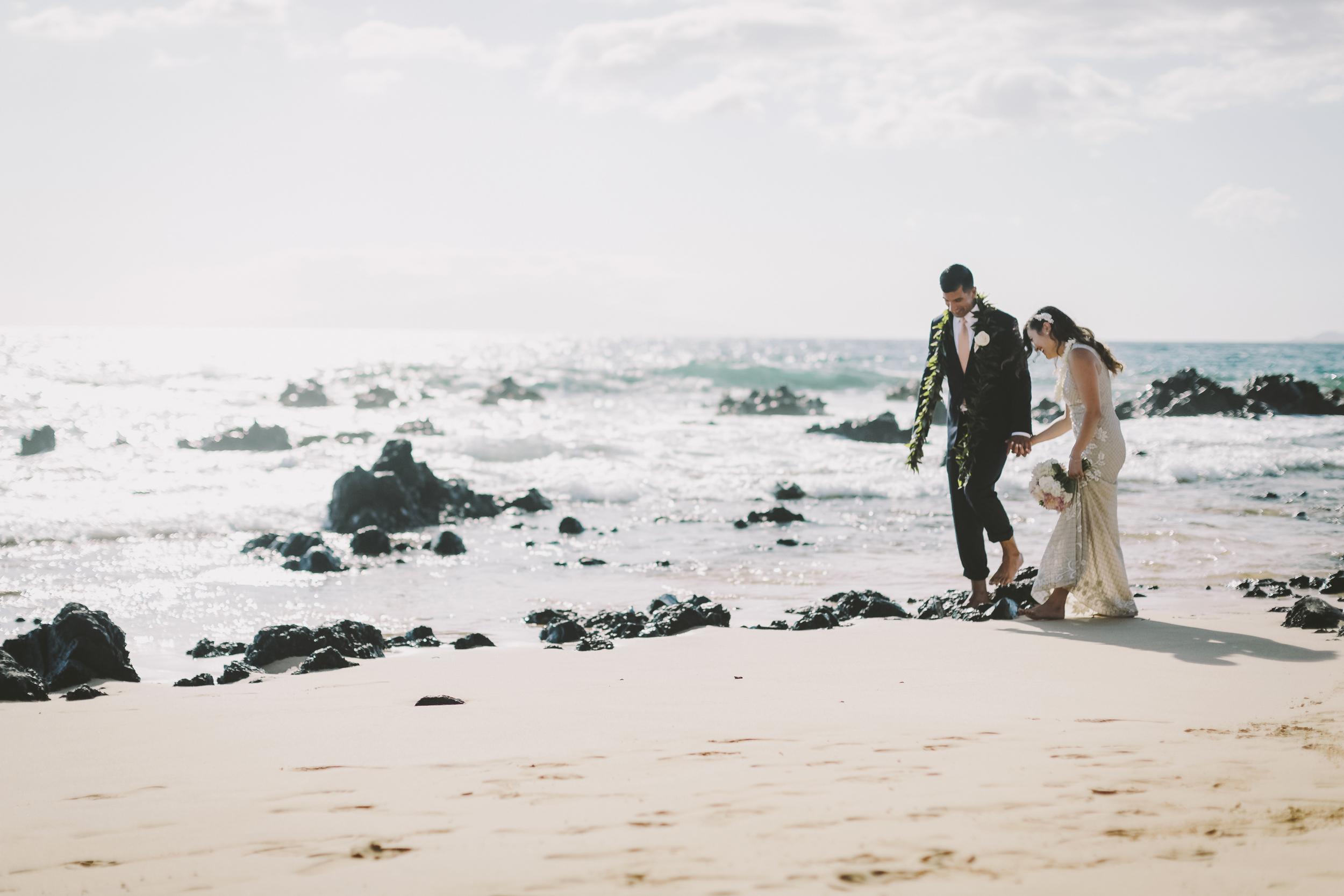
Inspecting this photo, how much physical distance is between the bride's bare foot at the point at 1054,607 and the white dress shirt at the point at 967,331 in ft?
2.99

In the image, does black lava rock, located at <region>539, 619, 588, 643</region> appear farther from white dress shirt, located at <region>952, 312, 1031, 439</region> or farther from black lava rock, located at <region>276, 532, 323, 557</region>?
black lava rock, located at <region>276, 532, 323, 557</region>

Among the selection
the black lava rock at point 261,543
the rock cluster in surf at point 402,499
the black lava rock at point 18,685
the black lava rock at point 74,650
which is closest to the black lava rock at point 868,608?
the black lava rock at point 74,650

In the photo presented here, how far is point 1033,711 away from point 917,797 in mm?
1167

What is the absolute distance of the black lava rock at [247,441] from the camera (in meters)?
20.3

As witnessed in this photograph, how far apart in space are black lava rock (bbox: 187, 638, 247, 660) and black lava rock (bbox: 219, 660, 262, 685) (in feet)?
2.19

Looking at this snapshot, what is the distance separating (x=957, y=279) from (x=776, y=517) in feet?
18.2

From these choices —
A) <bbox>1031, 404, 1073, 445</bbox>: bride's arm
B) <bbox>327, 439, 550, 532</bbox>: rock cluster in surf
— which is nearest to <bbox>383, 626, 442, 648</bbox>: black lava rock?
<bbox>1031, 404, 1073, 445</bbox>: bride's arm

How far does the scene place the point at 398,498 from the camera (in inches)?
459

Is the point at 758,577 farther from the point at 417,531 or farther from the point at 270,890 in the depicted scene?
the point at 270,890

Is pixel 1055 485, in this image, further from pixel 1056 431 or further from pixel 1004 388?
pixel 1004 388

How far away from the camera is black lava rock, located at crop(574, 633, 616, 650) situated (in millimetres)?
5367

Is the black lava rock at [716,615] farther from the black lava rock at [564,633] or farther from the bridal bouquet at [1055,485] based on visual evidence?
the bridal bouquet at [1055,485]

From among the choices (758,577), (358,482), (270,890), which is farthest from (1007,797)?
(358,482)

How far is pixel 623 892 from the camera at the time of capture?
6.77 ft
